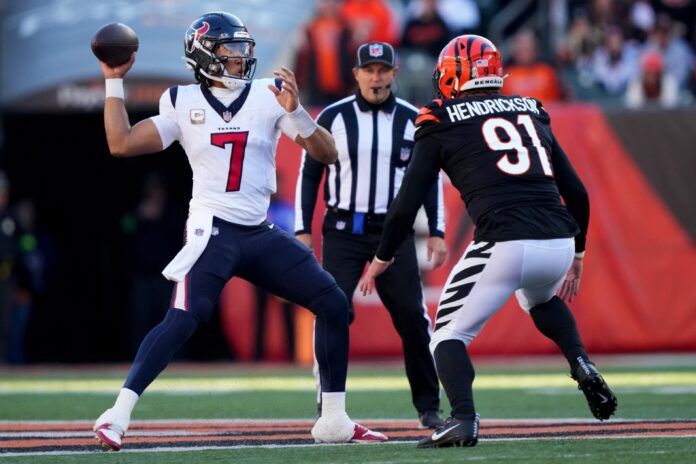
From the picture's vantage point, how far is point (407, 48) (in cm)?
1395

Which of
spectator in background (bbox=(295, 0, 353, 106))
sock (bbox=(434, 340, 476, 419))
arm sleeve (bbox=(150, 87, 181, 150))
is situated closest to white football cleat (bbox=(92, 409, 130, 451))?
arm sleeve (bbox=(150, 87, 181, 150))

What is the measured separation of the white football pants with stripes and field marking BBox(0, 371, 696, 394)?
4.08 metres

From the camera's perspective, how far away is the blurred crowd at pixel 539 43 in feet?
43.7

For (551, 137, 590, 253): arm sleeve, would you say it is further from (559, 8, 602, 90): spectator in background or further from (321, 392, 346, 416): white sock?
(559, 8, 602, 90): spectator in background

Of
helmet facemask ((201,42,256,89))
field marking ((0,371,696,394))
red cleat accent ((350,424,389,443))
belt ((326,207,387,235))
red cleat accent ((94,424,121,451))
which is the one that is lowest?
field marking ((0,371,696,394))

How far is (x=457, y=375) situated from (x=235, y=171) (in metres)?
1.25

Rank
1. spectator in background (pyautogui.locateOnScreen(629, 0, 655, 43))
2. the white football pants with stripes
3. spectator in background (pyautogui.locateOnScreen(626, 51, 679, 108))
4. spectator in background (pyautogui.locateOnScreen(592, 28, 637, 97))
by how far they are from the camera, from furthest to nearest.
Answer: spectator in background (pyautogui.locateOnScreen(629, 0, 655, 43))
spectator in background (pyautogui.locateOnScreen(592, 28, 637, 97))
spectator in background (pyautogui.locateOnScreen(626, 51, 679, 108))
the white football pants with stripes

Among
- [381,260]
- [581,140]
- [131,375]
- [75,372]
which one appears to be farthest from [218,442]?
[581,140]

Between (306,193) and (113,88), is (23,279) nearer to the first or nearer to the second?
(306,193)

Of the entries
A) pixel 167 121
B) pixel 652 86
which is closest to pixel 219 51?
pixel 167 121

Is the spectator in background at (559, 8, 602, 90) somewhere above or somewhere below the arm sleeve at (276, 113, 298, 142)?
above

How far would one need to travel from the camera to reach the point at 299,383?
33.1ft

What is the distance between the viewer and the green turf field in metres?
4.94

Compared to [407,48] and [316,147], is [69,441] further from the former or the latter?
[407,48]
